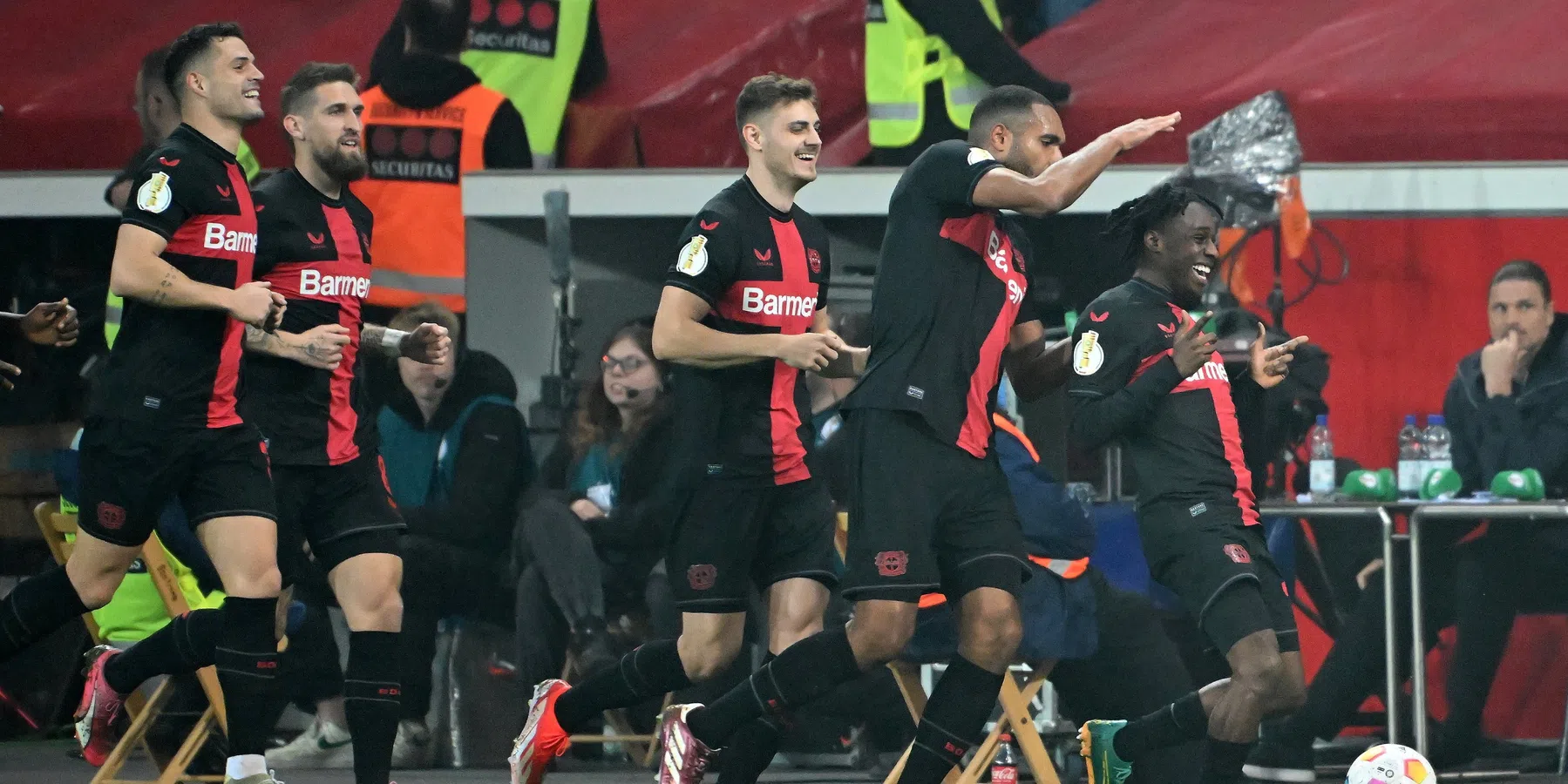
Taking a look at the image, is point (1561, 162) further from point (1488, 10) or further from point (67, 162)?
point (67, 162)

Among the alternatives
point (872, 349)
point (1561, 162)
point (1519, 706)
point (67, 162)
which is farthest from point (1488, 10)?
point (67, 162)

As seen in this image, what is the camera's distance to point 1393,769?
5270 mm

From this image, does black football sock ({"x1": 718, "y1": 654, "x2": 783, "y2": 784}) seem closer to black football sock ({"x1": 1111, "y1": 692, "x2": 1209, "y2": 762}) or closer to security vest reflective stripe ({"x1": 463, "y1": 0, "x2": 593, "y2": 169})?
black football sock ({"x1": 1111, "y1": 692, "x2": 1209, "y2": 762})

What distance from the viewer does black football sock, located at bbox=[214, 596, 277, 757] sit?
501 centimetres

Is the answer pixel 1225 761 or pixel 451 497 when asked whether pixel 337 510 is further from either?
pixel 1225 761

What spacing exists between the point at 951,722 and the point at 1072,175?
133cm

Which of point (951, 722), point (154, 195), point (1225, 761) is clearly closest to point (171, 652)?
point (154, 195)

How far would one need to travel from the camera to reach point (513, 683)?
730cm

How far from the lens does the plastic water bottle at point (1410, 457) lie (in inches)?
276

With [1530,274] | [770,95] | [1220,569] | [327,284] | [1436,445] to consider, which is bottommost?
[1220,569]

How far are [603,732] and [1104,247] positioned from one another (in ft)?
8.79

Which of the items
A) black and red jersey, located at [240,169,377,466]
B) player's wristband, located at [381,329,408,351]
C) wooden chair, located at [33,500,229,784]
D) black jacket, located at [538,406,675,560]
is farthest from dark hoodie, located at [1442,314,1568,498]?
wooden chair, located at [33,500,229,784]

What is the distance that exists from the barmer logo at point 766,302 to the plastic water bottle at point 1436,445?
9.43 ft

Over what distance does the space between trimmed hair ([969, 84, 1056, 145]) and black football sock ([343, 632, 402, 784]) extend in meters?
2.10
